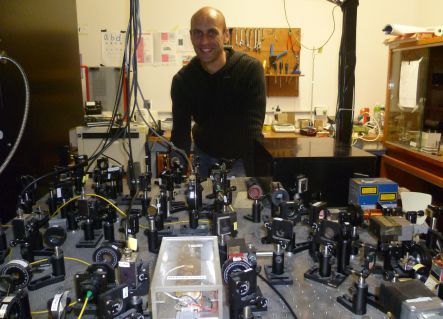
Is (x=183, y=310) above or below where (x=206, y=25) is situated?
below

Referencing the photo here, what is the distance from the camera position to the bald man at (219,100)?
7.04ft

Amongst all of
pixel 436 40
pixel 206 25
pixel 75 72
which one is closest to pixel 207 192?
pixel 206 25

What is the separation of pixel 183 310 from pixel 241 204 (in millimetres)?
822

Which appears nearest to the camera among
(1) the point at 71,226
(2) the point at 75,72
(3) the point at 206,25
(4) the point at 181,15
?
Answer: (1) the point at 71,226

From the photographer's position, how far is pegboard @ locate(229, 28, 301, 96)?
369cm

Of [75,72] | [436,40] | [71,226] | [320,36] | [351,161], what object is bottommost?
[71,226]

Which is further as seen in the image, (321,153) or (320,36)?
(320,36)

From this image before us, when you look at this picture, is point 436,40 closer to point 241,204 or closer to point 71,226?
point 241,204

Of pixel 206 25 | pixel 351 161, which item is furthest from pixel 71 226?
pixel 206 25

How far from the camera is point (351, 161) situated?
152 cm

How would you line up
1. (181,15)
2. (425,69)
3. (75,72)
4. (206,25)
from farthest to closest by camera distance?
1. (181,15)
2. (425,69)
3. (75,72)
4. (206,25)

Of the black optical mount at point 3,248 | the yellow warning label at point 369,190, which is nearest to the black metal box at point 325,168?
the yellow warning label at point 369,190

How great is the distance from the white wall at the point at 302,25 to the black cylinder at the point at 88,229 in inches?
108

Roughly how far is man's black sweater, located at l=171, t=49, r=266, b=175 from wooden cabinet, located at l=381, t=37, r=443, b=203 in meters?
1.20
